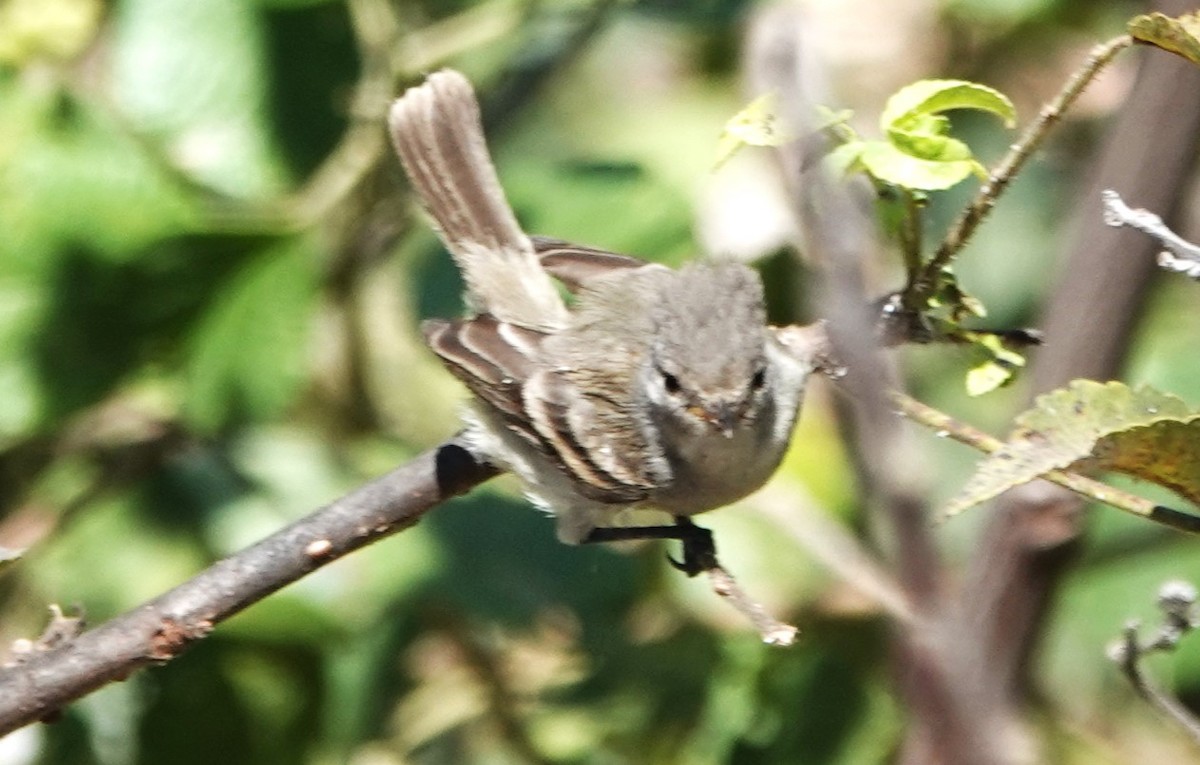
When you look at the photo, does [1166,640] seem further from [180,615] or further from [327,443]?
[327,443]

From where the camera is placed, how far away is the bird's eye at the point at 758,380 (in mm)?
2289

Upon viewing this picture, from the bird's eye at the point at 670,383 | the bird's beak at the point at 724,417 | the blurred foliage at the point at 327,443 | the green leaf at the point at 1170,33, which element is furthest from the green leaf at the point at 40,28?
the green leaf at the point at 1170,33

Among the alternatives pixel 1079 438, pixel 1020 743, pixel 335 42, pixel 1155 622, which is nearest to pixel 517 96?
pixel 335 42

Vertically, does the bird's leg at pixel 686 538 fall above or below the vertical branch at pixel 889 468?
below

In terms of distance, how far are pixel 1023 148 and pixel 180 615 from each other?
0.99 m

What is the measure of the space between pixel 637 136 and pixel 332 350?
1557 millimetres

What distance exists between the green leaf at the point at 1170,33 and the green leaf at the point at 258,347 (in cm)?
163

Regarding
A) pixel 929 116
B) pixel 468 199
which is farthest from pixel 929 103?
pixel 468 199

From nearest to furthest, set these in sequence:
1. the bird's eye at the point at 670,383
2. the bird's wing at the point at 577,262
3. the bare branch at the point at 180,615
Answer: the bare branch at the point at 180,615
the bird's eye at the point at 670,383
the bird's wing at the point at 577,262

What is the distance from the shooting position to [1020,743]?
3.72 feet

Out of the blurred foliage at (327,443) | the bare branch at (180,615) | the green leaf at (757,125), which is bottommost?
the blurred foliage at (327,443)

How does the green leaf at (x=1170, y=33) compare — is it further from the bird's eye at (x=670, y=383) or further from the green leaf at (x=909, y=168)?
the bird's eye at (x=670, y=383)

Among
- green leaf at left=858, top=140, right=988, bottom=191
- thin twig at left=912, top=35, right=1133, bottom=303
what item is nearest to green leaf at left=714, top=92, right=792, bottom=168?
green leaf at left=858, top=140, right=988, bottom=191

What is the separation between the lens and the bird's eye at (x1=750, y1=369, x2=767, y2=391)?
7.51 feet
